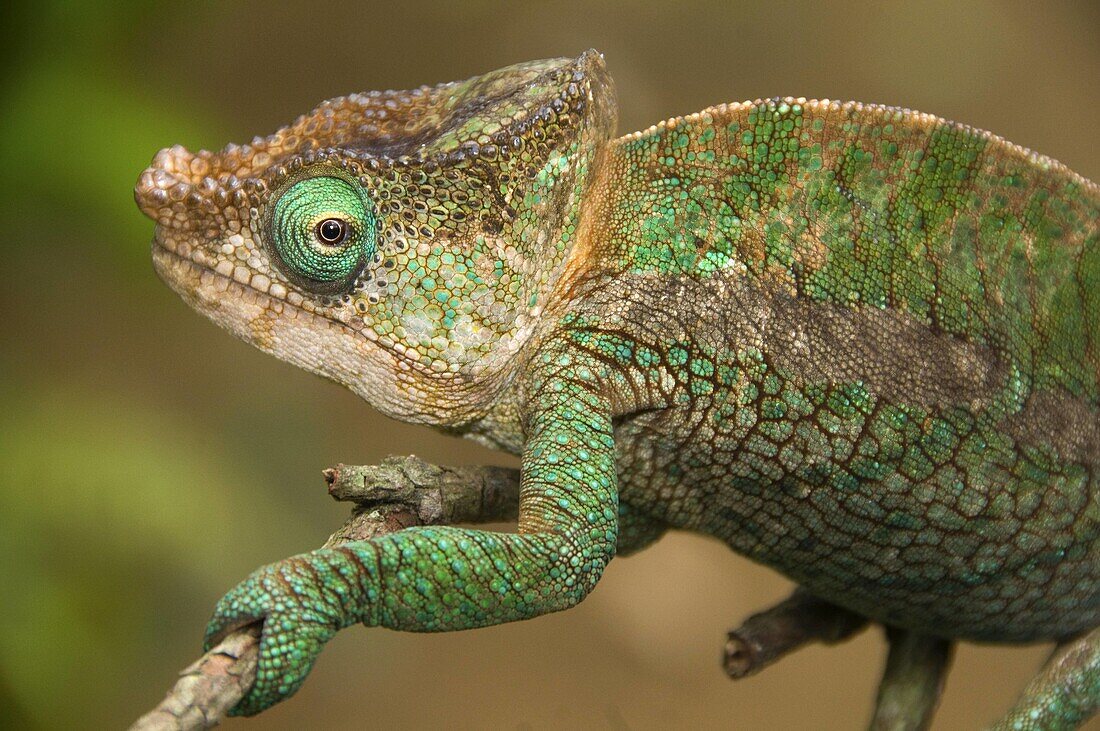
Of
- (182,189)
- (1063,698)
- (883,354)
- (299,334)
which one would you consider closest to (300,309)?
(299,334)

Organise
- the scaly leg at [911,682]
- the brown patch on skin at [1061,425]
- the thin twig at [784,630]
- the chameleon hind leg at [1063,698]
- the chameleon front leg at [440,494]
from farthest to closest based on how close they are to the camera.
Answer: the scaly leg at [911,682]
the thin twig at [784,630]
the chameleon hind leg at [1063,698]
the brown patch on skin at [1061,425]
the chameleon front leg at [440,494]

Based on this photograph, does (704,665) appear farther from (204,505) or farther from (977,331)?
(977,331)

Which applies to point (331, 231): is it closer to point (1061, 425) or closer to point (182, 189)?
point (182, 189)

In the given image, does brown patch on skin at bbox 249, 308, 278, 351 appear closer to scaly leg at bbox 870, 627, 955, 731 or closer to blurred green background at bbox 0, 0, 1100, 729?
scaly leg at bbox 870, 627, 955, 731

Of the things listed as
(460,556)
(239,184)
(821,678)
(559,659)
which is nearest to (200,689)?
(460,556)

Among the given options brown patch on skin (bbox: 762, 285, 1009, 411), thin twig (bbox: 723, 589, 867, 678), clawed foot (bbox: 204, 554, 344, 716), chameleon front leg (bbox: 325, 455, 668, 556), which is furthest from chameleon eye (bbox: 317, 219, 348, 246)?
thin twig (bbox: 723, 589, 867, 678)

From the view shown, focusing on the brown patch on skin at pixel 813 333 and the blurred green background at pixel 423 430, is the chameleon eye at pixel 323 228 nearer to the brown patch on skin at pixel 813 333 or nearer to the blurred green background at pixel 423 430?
the brown patch on skin at pixel 813 333

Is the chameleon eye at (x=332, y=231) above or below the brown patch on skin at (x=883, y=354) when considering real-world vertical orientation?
below

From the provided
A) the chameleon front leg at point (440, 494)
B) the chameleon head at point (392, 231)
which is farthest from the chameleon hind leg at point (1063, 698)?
the chameleon head at point (392, 231)
